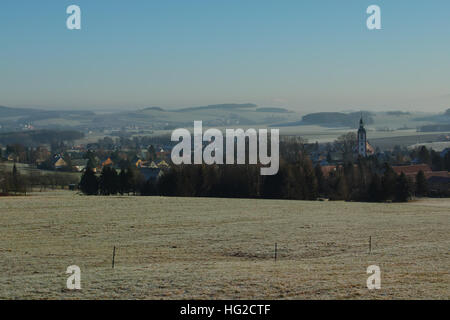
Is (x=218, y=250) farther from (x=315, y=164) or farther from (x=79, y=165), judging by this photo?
(x=79, y=165)

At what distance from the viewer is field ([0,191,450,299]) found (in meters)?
15.6

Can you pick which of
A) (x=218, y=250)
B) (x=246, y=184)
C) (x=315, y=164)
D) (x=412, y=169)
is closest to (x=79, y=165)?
(x=315, y=164)

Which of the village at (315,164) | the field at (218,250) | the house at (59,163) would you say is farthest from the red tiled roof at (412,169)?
the house at (59,163)

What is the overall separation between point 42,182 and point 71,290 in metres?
65.6

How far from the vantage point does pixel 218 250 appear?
24922mm

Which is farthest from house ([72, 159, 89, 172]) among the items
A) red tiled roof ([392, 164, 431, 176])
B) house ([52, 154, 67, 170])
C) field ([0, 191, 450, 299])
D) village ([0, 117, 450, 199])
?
red tiled roof ([392, 164, 431, 176])

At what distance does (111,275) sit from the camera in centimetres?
1766

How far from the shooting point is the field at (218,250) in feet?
51.3

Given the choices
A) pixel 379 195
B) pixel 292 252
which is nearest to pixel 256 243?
pixel 292 252

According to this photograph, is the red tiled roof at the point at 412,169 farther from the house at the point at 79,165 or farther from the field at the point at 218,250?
the house at the point at 79,165

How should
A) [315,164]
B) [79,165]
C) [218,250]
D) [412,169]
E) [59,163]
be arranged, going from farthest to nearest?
1. [315,164]
2. [79,165]
3. [59,163]
4. [412,169]
5. [218,250]

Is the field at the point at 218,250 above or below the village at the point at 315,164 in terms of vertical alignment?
above
